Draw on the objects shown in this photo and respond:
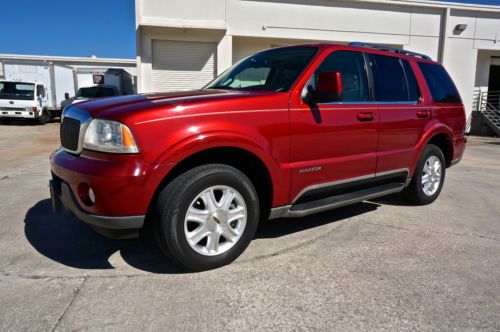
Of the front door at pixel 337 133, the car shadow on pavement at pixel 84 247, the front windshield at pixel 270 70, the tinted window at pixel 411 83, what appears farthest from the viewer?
the tinted window at pixel 411 83

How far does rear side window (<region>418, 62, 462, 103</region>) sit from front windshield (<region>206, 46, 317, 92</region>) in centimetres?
195

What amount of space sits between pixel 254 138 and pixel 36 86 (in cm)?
1897

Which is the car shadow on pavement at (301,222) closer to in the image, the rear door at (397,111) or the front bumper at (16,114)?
the rear door at (397,111)

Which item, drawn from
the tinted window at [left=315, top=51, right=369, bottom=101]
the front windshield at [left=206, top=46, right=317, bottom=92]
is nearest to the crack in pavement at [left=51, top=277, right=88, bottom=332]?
the front windshield at [left=206, top=46, right=317, bottom=92]

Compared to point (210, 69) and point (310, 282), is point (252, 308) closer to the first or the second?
point (310, 282)

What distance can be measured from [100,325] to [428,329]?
1.97 meters

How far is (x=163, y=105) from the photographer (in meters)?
2.84

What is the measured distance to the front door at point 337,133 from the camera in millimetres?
3438

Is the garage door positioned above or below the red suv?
above

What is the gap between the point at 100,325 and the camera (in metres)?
2.38

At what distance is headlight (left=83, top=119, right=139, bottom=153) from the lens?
267 cm

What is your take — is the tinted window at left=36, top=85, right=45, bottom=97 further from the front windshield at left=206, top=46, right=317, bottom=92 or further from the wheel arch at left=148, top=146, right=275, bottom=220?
the wheel arch at left=148, top=146, right=275, bottom=220

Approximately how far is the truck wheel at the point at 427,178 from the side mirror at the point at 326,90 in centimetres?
208

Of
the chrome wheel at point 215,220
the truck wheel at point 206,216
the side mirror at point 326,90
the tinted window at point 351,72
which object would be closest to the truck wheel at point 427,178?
the tinted window at point 351,72
